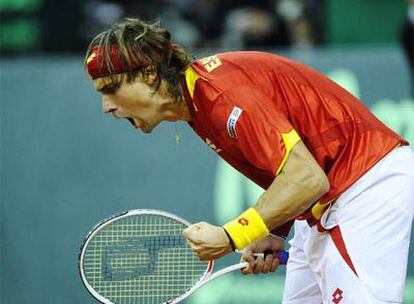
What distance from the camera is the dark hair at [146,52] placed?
5.17 m

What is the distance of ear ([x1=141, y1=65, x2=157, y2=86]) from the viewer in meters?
5.19

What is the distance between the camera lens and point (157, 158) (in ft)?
29.9

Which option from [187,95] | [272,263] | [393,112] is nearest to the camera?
[187,95]

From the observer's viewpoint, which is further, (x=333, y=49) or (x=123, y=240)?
(x=333, y=49)

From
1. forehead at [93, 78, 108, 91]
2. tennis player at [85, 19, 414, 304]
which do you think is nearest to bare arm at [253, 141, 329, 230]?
tennis player at [85, 19, 414, 304]

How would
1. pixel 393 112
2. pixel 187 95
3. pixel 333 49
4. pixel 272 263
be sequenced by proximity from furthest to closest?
pixel 333 49 < pixel 393 112 < pixel 272 263 < pixel 187 95

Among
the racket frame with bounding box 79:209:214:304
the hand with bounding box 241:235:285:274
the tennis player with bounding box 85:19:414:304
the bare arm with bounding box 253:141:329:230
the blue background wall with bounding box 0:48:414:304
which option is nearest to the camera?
the bare arm with bounding box 253:141:329:230

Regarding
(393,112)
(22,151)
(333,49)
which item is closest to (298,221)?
(393,112)

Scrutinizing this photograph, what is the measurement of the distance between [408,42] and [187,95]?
427 cm

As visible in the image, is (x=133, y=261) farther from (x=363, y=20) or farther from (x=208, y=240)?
(x=363, y=20)

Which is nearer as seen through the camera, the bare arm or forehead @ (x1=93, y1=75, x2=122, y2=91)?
the bare arm

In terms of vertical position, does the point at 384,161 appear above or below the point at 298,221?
above

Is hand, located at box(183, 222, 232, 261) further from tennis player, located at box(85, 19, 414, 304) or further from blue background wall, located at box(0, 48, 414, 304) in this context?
blue background wall, located at box(0, 48, 414, 304)

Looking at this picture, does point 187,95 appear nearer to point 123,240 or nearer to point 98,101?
point 123,240
